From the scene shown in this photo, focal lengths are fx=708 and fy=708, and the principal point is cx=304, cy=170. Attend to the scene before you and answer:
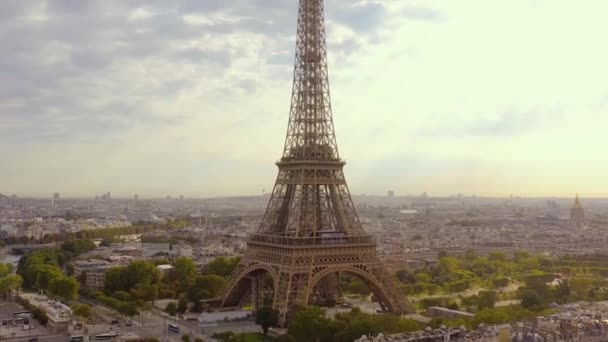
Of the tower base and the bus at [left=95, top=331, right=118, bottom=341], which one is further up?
the tower base

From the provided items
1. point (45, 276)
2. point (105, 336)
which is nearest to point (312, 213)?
point (105, 336)

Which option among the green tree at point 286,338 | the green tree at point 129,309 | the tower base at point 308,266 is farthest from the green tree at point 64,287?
the green tree at point 286,338

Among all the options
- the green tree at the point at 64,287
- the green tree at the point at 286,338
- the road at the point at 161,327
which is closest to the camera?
the green tree at the point at 286,338

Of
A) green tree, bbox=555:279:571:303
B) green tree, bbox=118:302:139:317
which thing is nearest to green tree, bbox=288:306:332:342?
green tree, bbox=118:302:139:317

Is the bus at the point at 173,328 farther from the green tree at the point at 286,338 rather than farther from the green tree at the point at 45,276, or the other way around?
the green tree at the point at 45,276

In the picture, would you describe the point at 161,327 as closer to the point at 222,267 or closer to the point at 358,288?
the point at 222,267

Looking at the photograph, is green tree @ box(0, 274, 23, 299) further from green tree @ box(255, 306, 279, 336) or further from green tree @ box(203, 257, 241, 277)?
green tree @ box(255, 306, 279, 336)
